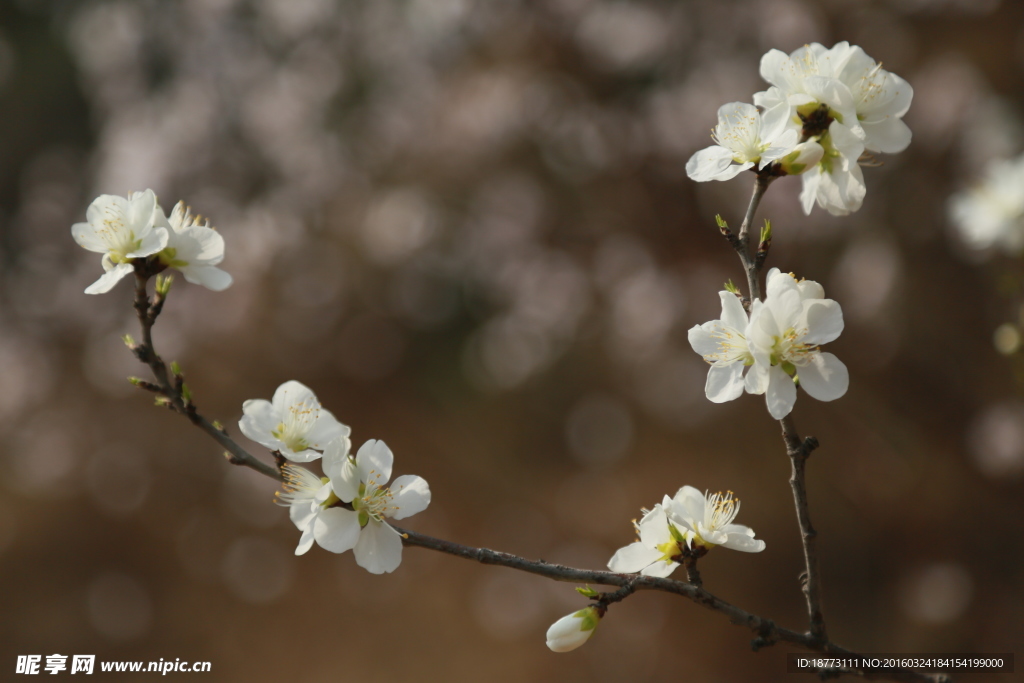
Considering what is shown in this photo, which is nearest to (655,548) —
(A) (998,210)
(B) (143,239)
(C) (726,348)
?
(C) (726,348)

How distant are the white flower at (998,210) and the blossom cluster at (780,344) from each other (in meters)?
1.22

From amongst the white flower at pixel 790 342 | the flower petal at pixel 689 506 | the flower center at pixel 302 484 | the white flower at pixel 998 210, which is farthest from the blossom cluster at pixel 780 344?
the white flower at pixel 998 210

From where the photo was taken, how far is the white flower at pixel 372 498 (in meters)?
0.70

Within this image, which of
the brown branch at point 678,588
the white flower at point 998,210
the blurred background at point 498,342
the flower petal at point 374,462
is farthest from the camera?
the blurred background at point 498,342

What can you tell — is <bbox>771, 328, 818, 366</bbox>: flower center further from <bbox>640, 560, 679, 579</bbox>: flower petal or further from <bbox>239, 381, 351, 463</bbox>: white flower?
<bbox>239, 381, 351, 463</bbox>: white flower

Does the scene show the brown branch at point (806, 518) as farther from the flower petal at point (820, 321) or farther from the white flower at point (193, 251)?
the white flower at point (193, 251)

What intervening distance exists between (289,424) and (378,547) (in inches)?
7.9

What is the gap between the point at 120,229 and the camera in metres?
0.78

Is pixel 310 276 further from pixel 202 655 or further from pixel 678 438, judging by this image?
pixel 678 438

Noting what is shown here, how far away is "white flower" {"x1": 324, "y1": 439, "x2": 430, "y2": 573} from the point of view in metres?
0.70

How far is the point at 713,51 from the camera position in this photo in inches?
113

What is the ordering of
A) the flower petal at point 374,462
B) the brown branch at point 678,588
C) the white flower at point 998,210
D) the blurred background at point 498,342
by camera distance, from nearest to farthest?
the brown branch at point 678,588 → the flower petal at point 374,462 → the white flower at point 998,210 → the blurred background at point 498,342

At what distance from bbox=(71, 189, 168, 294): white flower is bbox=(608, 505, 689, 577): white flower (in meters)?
0.66

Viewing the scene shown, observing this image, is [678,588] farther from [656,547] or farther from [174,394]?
[174,394]
